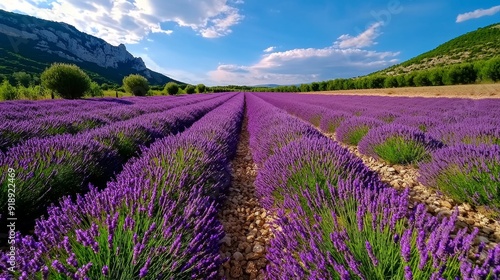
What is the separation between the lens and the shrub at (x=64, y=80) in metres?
17.6

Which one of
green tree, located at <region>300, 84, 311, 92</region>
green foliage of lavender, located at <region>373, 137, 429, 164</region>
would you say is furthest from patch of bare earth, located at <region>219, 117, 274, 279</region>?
green tree, located at <region>300, 84, 311, 92</region>

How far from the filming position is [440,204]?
2436 millimetres

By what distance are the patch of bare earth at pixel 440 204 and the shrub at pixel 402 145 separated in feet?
0.45

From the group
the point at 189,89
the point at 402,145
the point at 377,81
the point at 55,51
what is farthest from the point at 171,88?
the point at 55,51

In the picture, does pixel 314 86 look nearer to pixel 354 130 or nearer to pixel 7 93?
pixel 7 93

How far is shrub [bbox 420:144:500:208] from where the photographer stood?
2155mm

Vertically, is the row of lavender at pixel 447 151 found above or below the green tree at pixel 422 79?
below

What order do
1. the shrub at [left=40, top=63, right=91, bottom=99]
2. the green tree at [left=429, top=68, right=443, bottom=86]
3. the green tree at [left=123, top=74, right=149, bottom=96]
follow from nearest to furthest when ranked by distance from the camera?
the shrub at [left=40, top=63, right=91, bottom=99] < the green tree at [left=429, top=68, right=443, bottom=86] < the green tree at [left=123, top=74, right=149, bottom=96]

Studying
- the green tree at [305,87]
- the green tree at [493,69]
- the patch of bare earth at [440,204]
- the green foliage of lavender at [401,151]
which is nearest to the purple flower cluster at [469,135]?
the green foliage of lavender at [401,151]

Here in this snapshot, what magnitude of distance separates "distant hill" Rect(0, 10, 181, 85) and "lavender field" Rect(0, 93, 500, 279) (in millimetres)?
80672

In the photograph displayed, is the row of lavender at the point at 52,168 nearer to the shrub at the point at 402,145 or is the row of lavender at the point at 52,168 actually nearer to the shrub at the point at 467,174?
the shrub at the point at 467,174

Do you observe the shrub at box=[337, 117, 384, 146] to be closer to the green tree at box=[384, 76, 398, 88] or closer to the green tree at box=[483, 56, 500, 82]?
the green tree at box=[483, 56, 500, 82]

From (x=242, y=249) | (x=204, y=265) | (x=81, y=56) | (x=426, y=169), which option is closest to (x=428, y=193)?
(x=426, y=169)

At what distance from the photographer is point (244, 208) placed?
8.54ft
